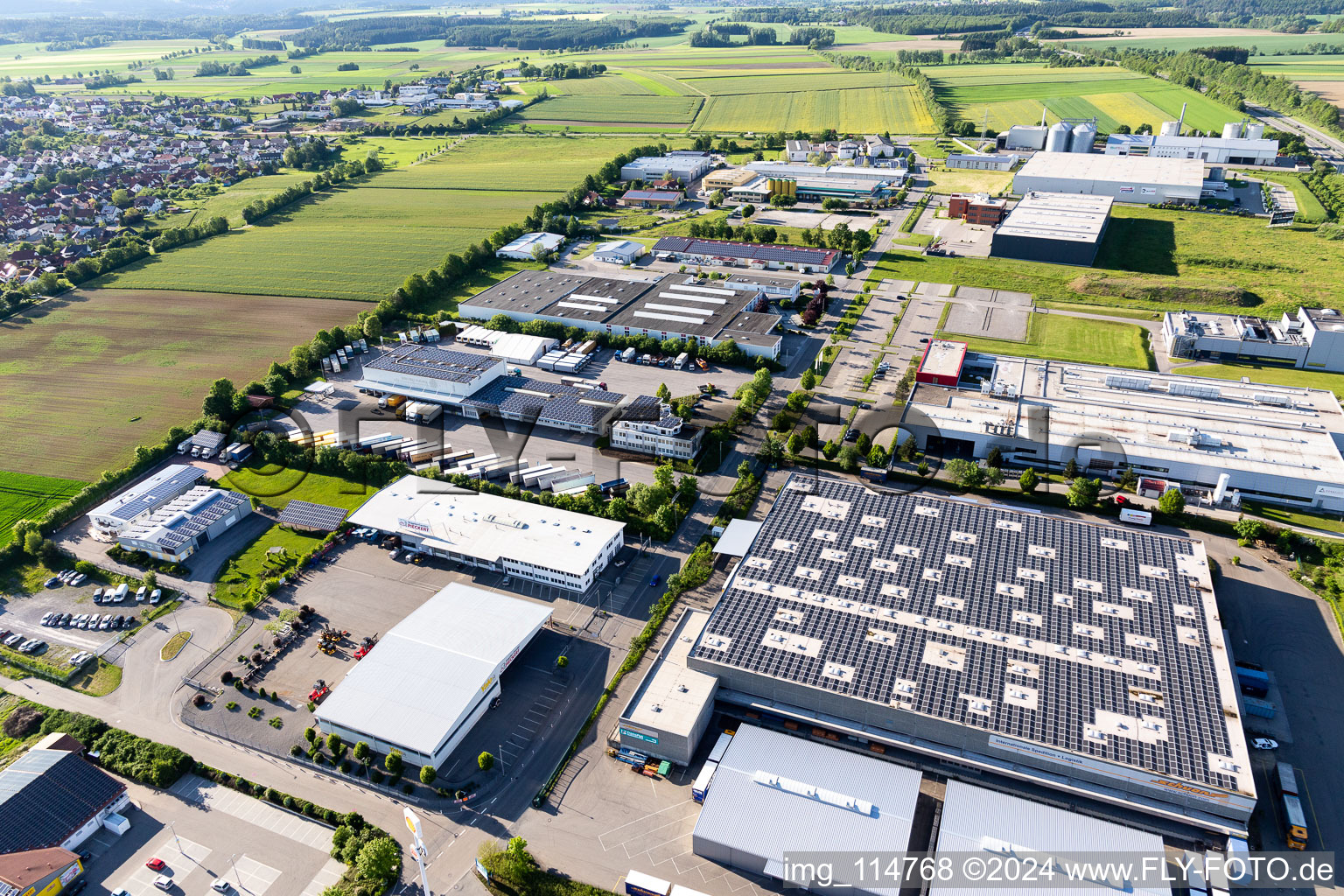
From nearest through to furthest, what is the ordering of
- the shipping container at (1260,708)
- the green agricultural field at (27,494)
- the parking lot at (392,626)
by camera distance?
the shipping container at (1260,708)
the parking lot at (392,626)
the green agricultural field at (27,494)

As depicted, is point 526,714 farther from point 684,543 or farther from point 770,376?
point 770,376

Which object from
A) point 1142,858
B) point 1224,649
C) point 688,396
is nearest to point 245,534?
point 688,396

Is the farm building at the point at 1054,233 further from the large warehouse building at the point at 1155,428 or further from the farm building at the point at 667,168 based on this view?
the farm building at the point at 667,168

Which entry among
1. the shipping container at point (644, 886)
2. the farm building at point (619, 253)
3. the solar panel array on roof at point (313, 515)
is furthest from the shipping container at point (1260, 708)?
the farm building at point (619, 253)

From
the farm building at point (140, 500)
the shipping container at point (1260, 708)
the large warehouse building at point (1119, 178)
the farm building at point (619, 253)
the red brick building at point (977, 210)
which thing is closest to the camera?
the shipping container at point (1260, 708)

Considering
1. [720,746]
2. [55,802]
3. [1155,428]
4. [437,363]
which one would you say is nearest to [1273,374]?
[1155,428]

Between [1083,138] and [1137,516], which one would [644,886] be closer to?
[1137,516]
